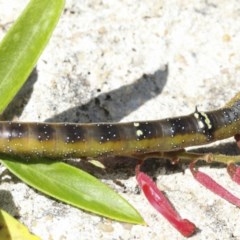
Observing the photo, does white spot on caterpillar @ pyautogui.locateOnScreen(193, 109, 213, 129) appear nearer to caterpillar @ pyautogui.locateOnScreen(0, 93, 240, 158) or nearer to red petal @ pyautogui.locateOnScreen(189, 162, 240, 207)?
caterpillar @ pyautogui.locateOnScreen(0, 93, 240, 158)

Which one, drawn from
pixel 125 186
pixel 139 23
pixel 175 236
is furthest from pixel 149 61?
pixel 175 236

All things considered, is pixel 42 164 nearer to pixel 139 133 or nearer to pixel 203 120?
pixel 139 133

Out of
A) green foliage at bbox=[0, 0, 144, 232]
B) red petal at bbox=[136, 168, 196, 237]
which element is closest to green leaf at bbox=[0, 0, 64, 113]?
green foliage at bbox=[0, 0, 144, 232]

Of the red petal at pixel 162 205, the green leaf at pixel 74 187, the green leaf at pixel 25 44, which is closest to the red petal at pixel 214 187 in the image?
the red petal at pixel 162 205

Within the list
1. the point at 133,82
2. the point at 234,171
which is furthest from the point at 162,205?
the point at 133,82

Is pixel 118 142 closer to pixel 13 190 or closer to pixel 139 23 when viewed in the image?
pixel 13 190

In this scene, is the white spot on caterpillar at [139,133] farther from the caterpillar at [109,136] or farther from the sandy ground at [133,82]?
the sandy ground at [133,82]
